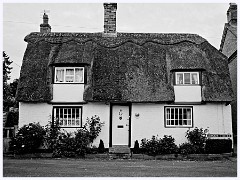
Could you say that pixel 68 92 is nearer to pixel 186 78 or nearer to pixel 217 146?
pixel 186 78

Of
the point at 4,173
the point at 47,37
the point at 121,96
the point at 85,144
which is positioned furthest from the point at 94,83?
the point at 4,173

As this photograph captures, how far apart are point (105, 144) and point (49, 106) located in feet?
11.7

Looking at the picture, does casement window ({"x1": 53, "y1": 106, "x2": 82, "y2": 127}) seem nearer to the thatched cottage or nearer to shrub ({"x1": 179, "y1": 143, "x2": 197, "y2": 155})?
the thatched cottage

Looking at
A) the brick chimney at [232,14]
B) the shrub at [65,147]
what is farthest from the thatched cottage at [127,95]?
the brick chimney at [232,14]

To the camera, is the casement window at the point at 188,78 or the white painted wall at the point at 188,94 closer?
the white painted wall at the point at 188,94

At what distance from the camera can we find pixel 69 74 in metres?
18.3

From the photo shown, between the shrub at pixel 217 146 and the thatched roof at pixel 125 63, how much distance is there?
7.05 ft

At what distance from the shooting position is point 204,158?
1688 cm

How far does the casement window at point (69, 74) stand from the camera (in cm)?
1823

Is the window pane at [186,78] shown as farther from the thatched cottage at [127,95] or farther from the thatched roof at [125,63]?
the thatched roof at [125,63]

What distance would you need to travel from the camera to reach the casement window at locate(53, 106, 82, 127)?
18.0 meters

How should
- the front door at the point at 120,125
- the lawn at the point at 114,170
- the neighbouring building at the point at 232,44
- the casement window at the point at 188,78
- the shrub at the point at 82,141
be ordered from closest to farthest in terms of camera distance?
the lawn at the point at 114,170
the shrub at the point at 82,141
the front door at the point at 120,125
the casement window at the point at 188,78
the neighbouring building at the point at 232,44

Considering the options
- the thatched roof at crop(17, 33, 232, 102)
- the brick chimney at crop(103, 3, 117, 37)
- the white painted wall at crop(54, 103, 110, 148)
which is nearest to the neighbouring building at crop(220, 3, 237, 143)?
the thatched roof at crop(17, 33, 232, 102)

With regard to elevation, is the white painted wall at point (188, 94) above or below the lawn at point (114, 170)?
above
